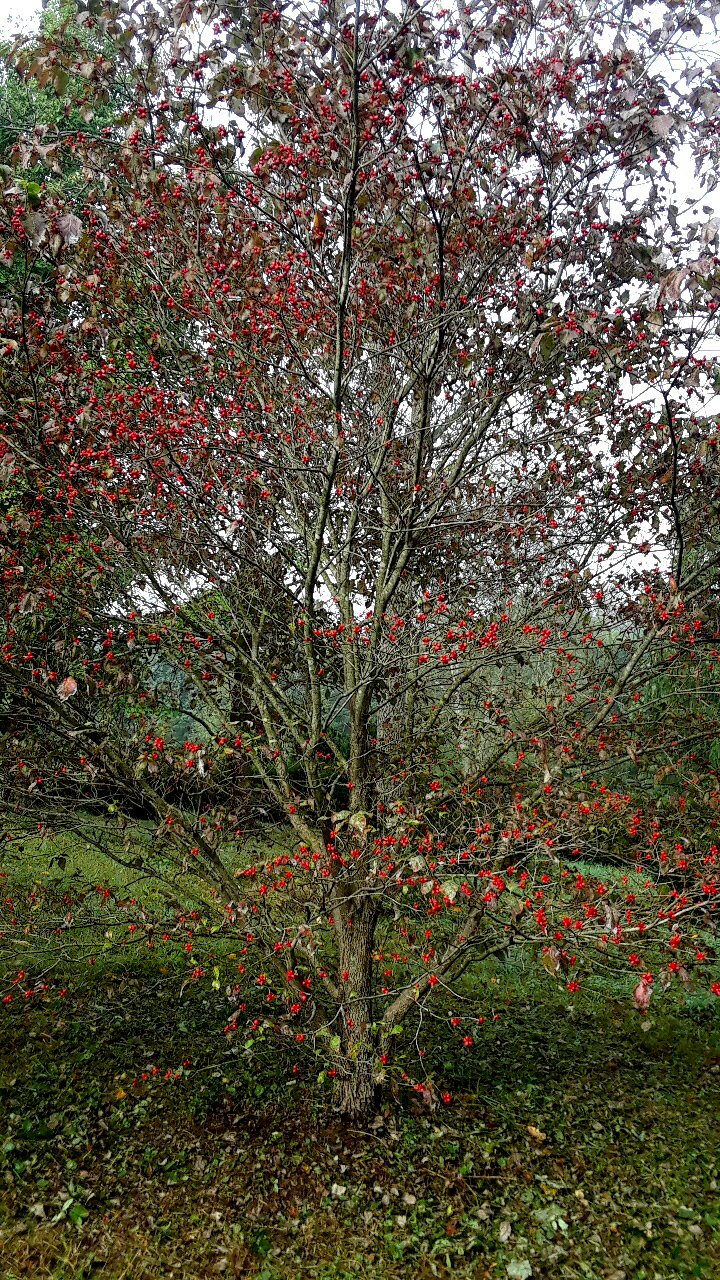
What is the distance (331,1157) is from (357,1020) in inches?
27.1

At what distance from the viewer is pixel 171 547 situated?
437 cm

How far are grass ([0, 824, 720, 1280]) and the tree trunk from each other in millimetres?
137

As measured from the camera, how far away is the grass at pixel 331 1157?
359 cm

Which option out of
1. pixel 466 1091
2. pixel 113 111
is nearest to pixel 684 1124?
pixel 466 1091

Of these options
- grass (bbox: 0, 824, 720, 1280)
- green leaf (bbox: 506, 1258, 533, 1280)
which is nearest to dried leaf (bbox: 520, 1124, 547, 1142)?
grass (bbox: 0, 824, 720, 1280)

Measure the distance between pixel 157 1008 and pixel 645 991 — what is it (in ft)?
14.1

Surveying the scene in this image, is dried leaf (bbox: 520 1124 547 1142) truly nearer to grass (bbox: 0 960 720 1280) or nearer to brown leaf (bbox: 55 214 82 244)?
grass (bbox: 0 960 720 1280)

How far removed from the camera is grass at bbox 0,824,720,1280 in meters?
3.59

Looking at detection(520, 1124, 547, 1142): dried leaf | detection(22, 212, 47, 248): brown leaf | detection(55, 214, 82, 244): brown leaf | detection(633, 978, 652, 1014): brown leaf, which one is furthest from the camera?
detection(520, 1124, 547, 1142): dried leaf

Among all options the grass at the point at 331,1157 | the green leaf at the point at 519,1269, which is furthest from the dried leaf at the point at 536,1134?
the green leaf at the point at 519,1269

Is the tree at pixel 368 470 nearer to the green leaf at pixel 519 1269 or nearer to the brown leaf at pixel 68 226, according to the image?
the brown leaf at pixel 68 226

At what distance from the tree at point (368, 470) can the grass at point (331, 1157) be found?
0.55 metres

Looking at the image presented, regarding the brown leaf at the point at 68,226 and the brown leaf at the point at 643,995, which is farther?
the brown leaf at the point at 643,995

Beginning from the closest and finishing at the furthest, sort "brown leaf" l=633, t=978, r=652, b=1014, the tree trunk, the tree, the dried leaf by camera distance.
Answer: "brown leaf" l=633, t=978, r=652, b=1014 → the tree → the tree trunk → the dried leaf
